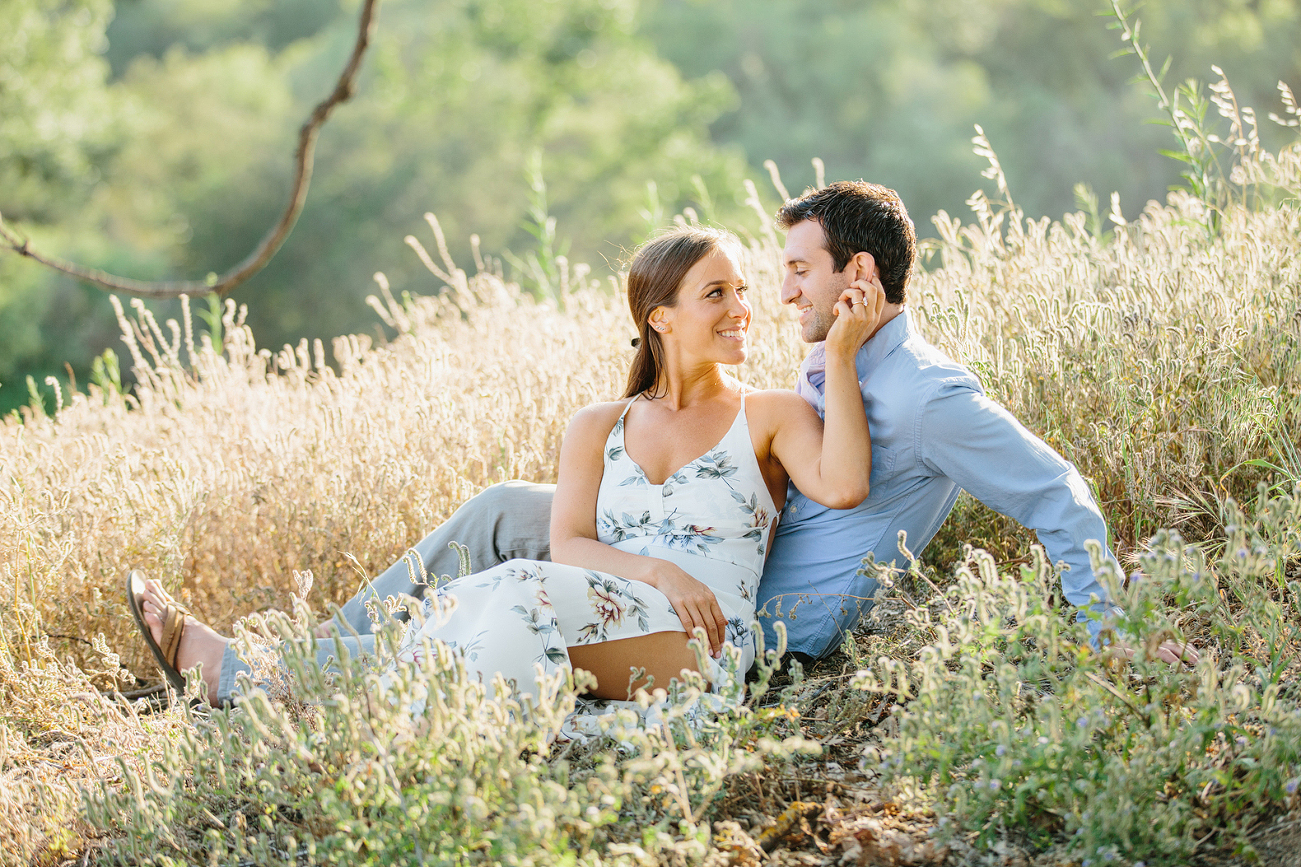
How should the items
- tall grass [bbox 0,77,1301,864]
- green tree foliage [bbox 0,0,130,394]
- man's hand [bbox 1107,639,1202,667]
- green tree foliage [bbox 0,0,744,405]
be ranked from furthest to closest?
green tree foliage [bbox 0,0,744,405]
green tree foliage [bbox 0,0,130,394]
man's hand [bbox 1107,639,1202,667]
tall grass [bbox 0,77,1301,864]

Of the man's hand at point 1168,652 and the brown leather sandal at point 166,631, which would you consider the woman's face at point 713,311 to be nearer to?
the man's hand at point 1168,652

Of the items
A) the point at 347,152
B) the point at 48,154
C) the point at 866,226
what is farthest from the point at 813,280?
the point at 48,154

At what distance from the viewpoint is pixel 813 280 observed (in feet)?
9.02

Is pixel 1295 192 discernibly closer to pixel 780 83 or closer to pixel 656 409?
pixel 656 409

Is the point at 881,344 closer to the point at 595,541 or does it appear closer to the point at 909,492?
the point at 909,492

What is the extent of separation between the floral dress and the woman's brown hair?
21cm

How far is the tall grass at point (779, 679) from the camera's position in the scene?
5.74 ft

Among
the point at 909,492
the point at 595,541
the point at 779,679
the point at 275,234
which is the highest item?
the point at 275,234

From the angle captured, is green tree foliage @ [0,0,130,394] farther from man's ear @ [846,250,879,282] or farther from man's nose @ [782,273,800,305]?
man's ear @ [846,250,879,282]

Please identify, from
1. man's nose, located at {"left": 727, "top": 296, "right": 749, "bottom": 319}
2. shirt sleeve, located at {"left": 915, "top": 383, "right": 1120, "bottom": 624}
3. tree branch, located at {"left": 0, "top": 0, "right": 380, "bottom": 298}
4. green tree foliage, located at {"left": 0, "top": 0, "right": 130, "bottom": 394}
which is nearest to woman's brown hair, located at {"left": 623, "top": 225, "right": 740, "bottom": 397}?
man's nose, located at {"left": 727, "top": 296, "right": 749, "bottom": 319}

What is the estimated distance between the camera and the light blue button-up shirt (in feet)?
7.88

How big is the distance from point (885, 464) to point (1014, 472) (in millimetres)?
316

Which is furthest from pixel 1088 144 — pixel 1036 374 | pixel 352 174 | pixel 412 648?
pixel 412 648

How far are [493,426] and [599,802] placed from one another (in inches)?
73.7
